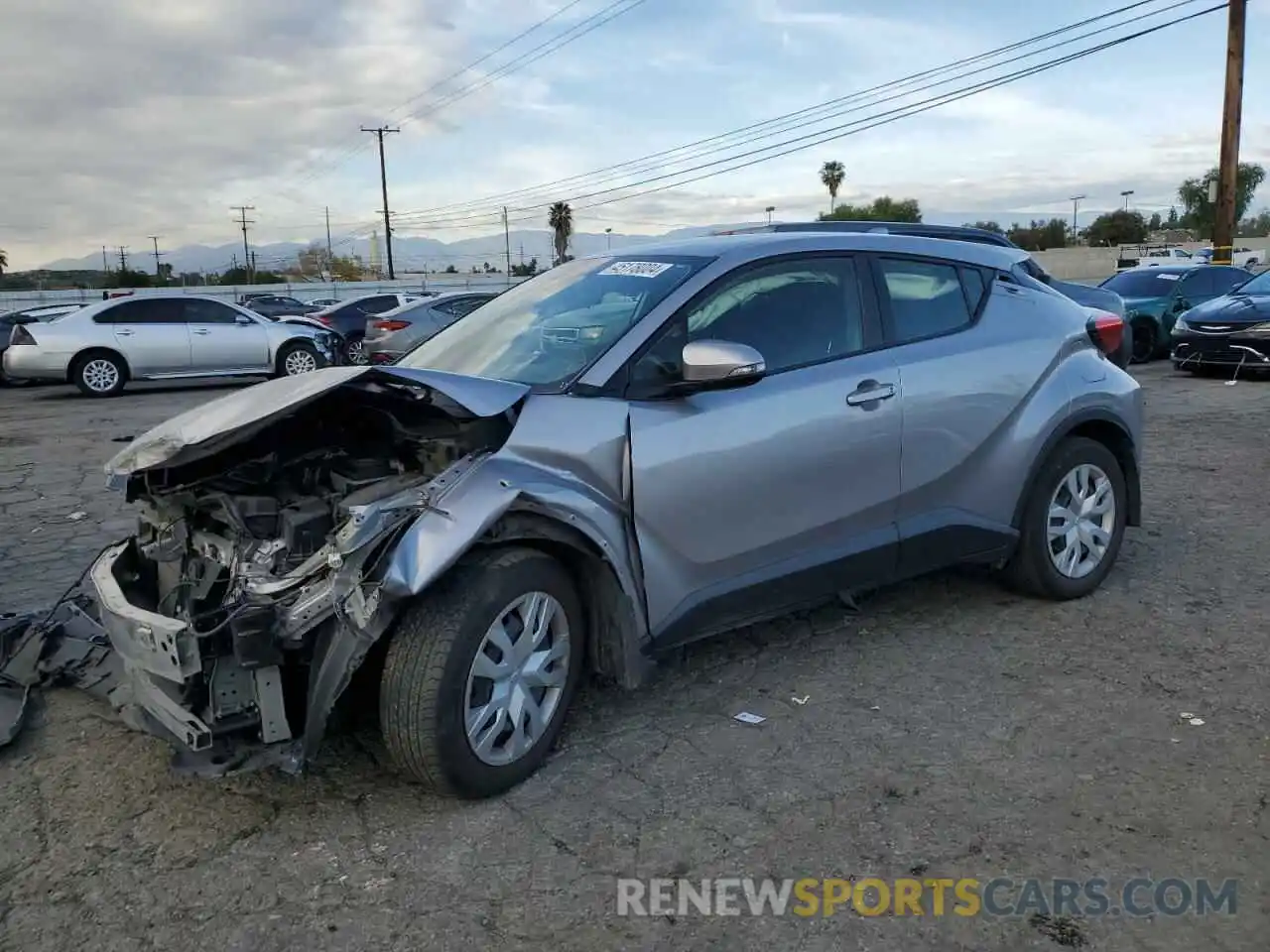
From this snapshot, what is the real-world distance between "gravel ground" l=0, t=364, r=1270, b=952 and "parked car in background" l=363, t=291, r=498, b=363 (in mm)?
11373

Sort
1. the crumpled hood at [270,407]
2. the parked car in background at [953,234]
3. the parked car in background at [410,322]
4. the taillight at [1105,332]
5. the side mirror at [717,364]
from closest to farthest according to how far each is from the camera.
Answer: the crumpled hood at [270,407], the side mirror at [717,364], the taillight at [1105,332], the parked car in background at [953,234], the parked car in background at [410,322]

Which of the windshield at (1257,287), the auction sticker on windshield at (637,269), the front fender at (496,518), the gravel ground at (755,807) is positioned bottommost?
the gravel ground at (755,807)

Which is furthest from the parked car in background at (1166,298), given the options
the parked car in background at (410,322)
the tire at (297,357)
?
the tire at (297,357)

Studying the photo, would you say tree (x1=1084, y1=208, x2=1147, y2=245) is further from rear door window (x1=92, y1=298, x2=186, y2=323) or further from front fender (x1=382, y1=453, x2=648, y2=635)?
front fender (x1=382, y1=453, x2=648, y2=635)

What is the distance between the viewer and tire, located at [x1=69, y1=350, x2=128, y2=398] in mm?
16031

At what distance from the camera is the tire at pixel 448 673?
3059 mm

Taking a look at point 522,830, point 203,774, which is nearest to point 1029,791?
point 522,830

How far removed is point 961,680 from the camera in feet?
13.6

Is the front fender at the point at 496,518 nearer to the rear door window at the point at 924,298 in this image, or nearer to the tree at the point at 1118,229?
the rear door window at the point at 924,298

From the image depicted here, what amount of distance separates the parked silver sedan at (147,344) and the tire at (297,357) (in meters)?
0.02

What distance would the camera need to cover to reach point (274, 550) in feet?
10.8

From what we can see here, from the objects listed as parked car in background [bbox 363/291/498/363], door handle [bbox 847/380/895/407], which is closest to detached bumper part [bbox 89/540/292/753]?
door handle [bbox 847/380/895/407]

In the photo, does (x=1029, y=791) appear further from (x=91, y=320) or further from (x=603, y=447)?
(x=91, y=320)

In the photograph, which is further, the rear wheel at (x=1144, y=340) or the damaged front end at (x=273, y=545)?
the rear wheel at (x=1144, y=340)
